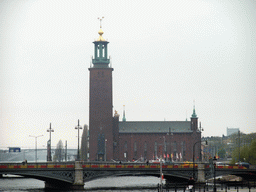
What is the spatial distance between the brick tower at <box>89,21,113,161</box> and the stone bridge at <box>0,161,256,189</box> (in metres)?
72.5

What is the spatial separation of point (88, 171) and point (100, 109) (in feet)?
262

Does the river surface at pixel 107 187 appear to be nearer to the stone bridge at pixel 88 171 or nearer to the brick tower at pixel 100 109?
the stone bridge at pixel 88 171

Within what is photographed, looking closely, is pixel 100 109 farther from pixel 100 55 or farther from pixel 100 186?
pixel 100 186

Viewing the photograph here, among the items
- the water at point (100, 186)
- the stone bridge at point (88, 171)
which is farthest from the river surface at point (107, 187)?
the stone bridge at point (88, 171)

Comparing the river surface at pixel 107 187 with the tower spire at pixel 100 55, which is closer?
the river surface at pixel 107 187

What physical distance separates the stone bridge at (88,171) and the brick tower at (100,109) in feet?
238

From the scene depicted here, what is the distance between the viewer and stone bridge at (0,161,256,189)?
355 feet

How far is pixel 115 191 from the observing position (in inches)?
4109

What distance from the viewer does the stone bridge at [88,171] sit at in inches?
4264

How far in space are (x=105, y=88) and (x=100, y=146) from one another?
54.1 ft

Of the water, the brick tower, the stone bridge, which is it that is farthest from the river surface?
the brick tower

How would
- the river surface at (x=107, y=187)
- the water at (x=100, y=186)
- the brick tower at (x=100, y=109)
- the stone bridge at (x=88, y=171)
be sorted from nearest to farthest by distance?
the stone bridge at (x=88, y=171)
the river surface at (x=107, y=187)
the water at (x=100, y=186)
the brick tower at (x=100, y=109)

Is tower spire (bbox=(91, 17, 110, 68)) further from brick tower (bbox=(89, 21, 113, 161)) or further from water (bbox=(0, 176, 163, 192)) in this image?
water (bbox=(0, 176, 163, 192))

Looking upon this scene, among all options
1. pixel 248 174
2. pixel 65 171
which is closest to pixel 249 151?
pixel 248 174
